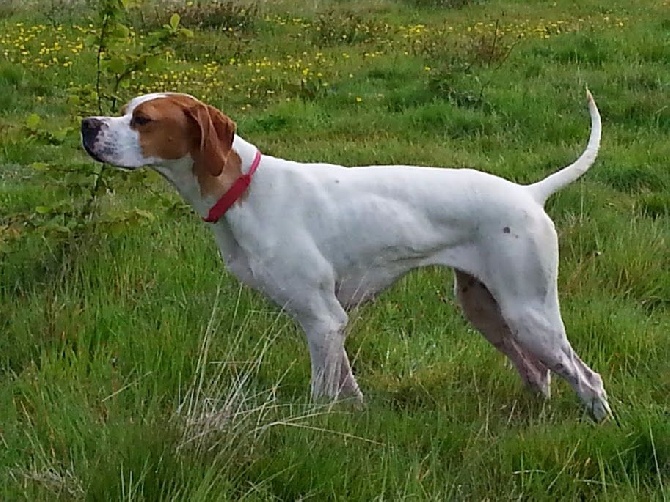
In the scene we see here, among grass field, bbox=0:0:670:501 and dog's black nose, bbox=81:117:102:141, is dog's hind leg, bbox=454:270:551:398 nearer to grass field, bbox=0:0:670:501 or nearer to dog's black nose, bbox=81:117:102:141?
grass field, bbox=0:0:670:501

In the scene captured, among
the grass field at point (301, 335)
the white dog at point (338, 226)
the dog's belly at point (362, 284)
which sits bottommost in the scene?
the grass field at point (301, 335)

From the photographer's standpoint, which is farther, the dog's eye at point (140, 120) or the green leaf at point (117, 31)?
the green leaf at point (117, 31)

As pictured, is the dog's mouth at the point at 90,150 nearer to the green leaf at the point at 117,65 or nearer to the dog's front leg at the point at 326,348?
the dog's front leg at the point at 326,348

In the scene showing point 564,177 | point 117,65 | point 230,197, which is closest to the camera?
point 230,197

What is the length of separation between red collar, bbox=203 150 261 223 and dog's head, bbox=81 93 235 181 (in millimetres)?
91

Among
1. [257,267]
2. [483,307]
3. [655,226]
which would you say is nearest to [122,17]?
[257,267]

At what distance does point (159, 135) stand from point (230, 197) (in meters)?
0.33

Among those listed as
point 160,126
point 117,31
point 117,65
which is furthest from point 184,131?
point 117,31

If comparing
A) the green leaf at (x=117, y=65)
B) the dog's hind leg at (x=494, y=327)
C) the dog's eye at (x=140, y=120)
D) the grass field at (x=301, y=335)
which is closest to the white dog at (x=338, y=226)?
the dog's eye at (x=140, y=120)

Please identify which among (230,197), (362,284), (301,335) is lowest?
(301,335)

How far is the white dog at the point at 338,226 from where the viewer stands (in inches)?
158

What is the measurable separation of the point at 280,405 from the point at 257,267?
509 millimetres

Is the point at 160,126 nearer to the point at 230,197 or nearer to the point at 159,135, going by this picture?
the point at 159,135

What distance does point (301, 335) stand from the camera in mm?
4762
